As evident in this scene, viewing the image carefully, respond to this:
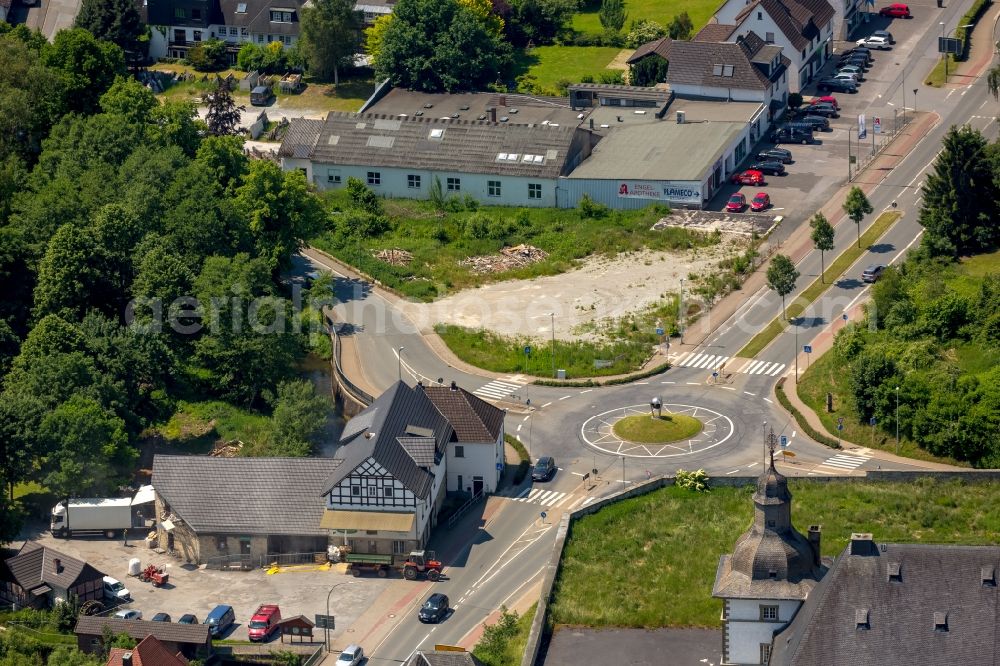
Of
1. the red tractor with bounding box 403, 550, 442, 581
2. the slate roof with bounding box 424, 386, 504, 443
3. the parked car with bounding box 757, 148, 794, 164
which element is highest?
the parked car with bounding box 757, 148, 794, 164

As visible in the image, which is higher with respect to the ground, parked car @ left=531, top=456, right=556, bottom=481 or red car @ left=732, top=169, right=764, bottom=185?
red car @ left=732, top=169, right=764, bottom=185

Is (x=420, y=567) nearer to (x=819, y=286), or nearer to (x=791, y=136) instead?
(x=819, y=286)

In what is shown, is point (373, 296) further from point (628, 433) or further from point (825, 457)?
point (825, 457)

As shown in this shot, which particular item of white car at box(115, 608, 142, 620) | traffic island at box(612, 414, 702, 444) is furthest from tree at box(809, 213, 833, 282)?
white car at box(115, 608, 142, 620)

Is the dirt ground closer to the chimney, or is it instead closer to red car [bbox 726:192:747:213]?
red car [bbox 726:192:747:213]

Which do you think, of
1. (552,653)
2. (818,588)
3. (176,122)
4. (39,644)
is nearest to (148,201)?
(176,122)

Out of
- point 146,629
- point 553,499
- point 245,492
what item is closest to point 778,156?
point 553,499
